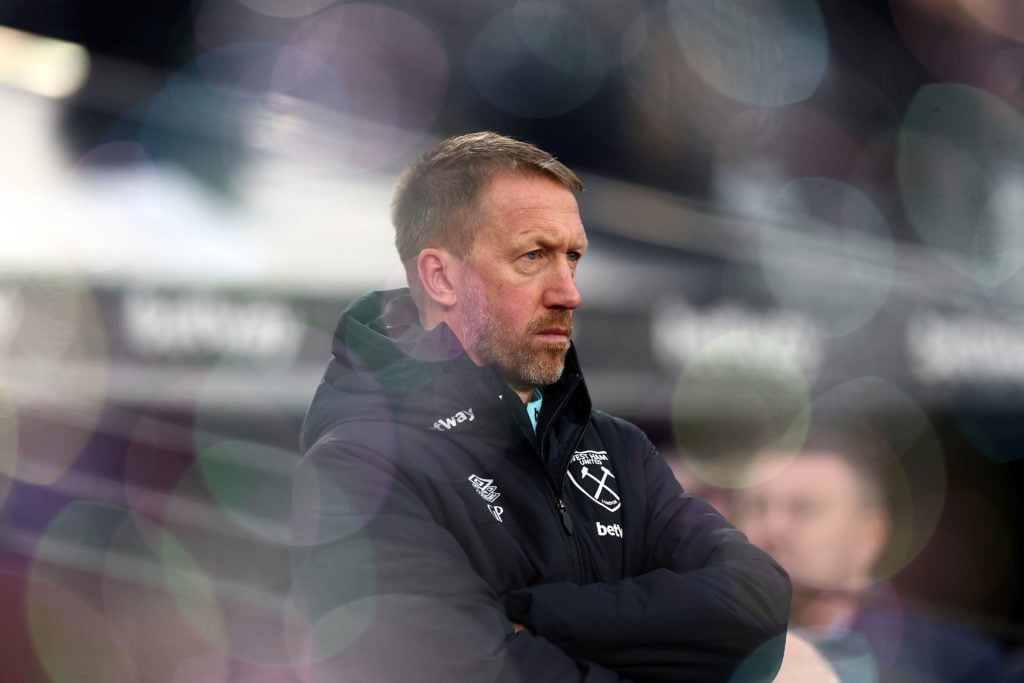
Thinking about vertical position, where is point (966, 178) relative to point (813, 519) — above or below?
above

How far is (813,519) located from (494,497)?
2.93 metres

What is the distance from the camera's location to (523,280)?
1.55 meters

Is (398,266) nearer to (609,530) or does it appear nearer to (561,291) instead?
(561,291)

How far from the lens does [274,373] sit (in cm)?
269

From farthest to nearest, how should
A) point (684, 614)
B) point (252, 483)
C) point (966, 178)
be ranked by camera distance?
point (966, 178) < point (252, 483) < point (684, 614)

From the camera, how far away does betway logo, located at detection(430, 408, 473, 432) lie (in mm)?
1517

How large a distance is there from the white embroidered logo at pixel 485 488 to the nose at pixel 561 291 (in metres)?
0.32

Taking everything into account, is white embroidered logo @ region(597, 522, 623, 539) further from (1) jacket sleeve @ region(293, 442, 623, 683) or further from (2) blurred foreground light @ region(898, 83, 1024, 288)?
(2) blurred foreground light @ region(898, 83, 1024, 288)

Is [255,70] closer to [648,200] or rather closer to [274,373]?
[274,373]

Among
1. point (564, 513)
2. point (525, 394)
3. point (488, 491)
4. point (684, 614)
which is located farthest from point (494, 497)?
point (684, 614)

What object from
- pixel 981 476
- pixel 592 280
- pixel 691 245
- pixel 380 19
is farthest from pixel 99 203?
pixel 981 476

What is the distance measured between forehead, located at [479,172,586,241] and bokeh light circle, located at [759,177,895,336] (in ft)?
9.01

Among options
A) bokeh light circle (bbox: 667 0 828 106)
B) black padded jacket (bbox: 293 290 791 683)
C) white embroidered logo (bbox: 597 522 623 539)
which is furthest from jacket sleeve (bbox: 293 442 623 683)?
bokeh light circle (bbox: 667 0 828 106)

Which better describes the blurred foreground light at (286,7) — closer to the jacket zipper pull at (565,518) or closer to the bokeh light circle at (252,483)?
the bokeh light circle at (252,483)
